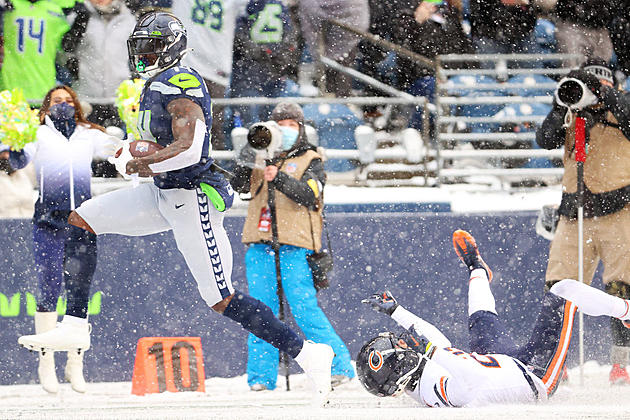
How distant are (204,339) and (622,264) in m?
2.78

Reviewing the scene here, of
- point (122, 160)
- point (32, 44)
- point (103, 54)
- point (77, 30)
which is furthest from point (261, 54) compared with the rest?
point (122, 160)

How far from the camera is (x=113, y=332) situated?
701 centimetres

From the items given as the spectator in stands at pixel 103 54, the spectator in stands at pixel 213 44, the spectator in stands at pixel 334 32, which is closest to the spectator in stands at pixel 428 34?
the spectator in stands at pixel 334 32

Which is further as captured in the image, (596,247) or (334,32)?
(334,32)

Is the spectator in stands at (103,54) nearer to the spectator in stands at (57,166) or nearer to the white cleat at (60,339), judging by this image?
the spectator in stands at (57,166)

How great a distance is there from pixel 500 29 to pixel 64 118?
404 centimetres

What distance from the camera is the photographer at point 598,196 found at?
20.2 ft

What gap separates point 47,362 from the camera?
6641 mm

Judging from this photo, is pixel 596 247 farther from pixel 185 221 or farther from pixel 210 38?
pixel 210 38

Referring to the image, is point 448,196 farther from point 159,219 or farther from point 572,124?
point 159,219

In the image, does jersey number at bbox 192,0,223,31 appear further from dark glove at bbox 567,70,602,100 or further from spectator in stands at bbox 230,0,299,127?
dark glove at bbox 567,70,602,100

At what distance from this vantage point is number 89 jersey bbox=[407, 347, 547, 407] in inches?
179

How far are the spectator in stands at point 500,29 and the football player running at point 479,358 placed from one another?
399 centimetres

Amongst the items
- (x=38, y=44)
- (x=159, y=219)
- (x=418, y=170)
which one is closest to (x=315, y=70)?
(x=418, y=170)
